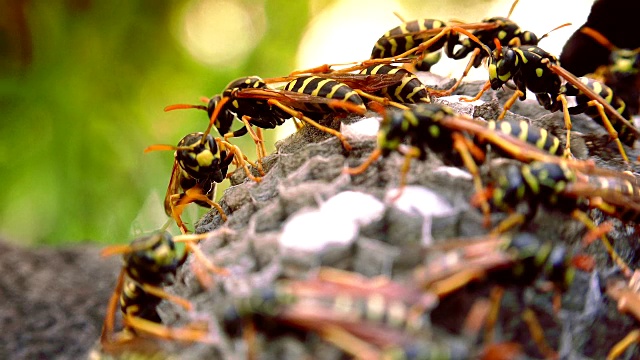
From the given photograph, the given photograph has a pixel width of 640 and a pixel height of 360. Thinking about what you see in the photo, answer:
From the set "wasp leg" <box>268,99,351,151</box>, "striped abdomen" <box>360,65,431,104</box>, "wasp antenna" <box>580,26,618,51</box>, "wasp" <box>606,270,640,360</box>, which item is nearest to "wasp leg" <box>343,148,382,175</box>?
"wasp leg" <box>268,99,351,151</box>

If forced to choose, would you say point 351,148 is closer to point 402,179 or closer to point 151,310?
point 402,179

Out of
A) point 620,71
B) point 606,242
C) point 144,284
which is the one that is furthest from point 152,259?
point 620,71

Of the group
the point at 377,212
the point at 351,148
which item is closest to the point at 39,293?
the point at 351,148

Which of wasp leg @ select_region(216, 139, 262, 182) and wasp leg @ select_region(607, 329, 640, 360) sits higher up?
wasp leg @ select_region(216, 139, 262, 182)

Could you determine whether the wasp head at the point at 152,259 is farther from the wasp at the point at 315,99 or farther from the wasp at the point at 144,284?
the wasp at the point at 315,99

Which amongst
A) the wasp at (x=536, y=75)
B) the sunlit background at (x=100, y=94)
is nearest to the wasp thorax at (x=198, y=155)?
the wasp at (x=536, y=75)

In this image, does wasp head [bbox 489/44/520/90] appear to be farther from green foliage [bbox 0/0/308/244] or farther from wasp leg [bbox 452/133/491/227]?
green foliage [bbox 0/0/308/244]

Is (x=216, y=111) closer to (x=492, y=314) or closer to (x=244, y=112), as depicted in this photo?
A: (x=244, y=112)
